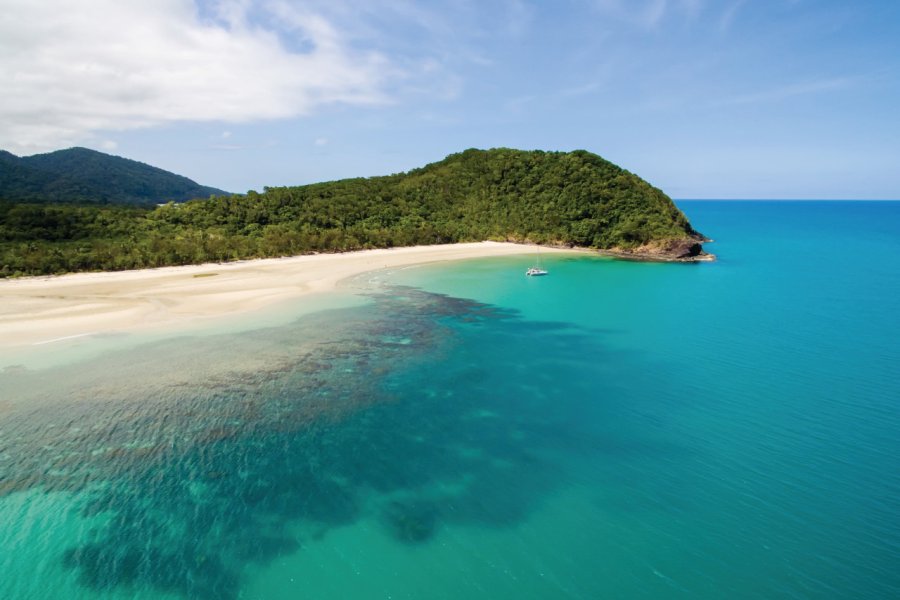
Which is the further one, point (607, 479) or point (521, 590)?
point (607, 479)

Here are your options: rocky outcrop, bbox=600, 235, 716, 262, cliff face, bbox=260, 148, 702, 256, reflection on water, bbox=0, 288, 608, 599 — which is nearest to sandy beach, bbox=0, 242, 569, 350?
reflection on water, bbox=0, 288, 608, 599

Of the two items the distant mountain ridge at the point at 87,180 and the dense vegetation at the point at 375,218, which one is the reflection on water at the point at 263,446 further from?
the distant mountain ridge at the point at 87,180

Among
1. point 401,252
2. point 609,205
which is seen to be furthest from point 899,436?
point 609,205

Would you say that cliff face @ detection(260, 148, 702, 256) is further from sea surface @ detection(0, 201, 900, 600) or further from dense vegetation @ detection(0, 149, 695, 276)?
sea surface @ detection(0, 201, 900, 600)

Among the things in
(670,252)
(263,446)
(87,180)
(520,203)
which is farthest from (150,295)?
(87,180)

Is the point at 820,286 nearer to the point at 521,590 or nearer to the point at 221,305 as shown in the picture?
the point at 521,590
